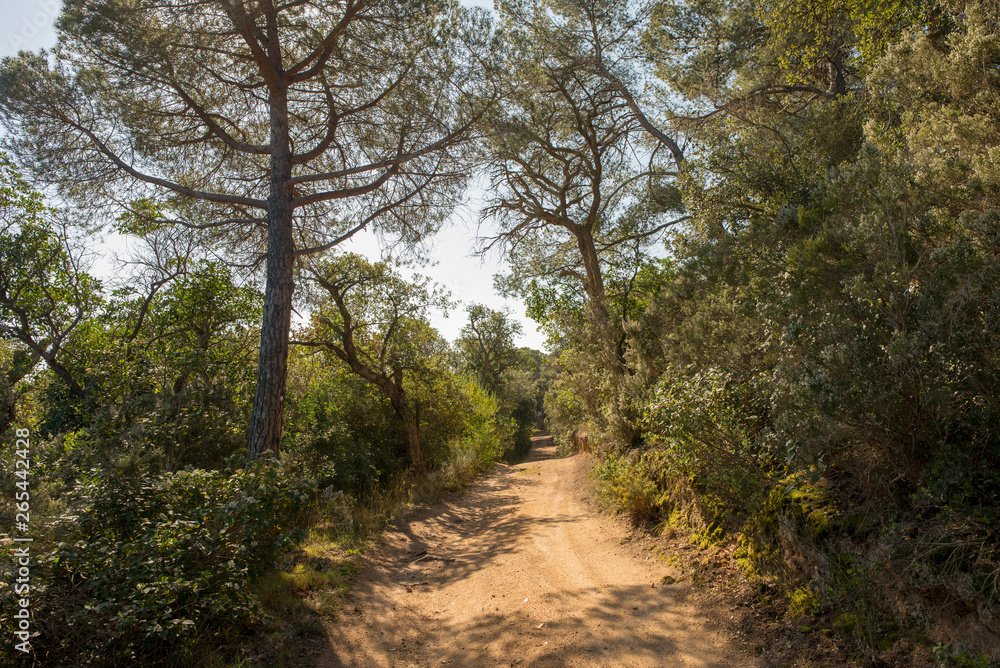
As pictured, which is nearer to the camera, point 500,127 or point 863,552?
point 863,552

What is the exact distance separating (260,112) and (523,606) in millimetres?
9719

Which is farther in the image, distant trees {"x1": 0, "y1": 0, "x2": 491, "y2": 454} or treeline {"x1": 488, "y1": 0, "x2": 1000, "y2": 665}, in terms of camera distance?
distant trees {"x1": 0, "y1": 0, "x2": 491, "y2": 454}

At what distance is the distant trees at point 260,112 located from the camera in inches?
275

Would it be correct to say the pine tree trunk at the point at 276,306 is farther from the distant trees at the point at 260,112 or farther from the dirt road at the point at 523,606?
the dirt road at the point at 523,606

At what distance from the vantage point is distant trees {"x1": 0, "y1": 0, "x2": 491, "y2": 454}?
22.9ft

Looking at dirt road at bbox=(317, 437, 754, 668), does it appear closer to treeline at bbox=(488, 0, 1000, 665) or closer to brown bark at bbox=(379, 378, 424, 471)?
treeline at bbox=(488, 0, 1000, 665)

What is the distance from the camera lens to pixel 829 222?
13.9ft

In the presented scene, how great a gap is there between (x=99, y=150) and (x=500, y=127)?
6.38 meters

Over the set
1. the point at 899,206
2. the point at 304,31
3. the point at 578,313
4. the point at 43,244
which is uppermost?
the point at 304,31

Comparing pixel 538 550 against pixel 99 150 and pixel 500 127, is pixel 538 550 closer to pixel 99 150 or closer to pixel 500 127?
pixel 500 127

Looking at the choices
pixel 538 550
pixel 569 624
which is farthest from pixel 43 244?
pixel 569 624

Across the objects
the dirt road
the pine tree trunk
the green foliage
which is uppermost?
the pine tree trunk

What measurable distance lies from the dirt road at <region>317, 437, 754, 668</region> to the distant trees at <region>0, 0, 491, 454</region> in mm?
2714

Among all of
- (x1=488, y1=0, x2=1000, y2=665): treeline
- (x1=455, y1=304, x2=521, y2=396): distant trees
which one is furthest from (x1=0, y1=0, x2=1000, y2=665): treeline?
(x1=455, y1=304, x2=521, y2=396): distant trees
